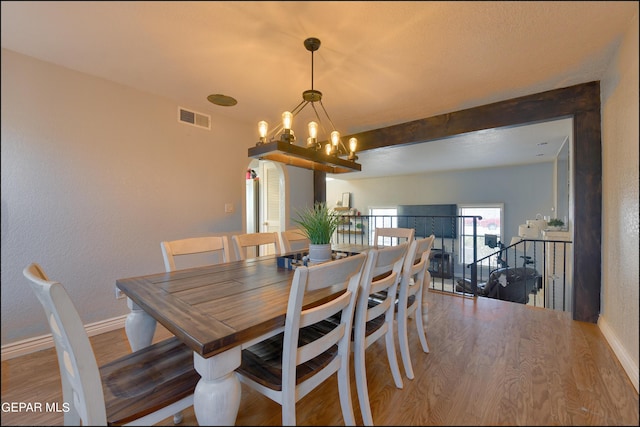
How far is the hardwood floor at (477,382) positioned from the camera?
2.92 feet

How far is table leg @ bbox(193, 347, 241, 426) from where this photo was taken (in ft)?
2.56

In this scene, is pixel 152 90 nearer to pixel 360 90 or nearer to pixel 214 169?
pixel 214 169

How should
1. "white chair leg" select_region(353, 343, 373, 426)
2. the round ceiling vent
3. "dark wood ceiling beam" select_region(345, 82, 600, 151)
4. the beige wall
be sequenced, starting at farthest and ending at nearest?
the round ceiling vent
"dark wood ceiling beam" select_region(345, 82, 600, 151)
"white chair leg" select_region(353, 343, 373, 426)
the beige wall

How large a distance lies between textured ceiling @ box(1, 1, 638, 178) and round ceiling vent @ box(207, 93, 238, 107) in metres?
0.06

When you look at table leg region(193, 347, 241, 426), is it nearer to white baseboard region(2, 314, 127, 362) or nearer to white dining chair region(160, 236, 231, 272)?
white baseboard region(2, 314, 127, 362)

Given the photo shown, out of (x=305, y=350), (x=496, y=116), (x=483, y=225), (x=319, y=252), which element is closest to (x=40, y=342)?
(x=305, y=350)

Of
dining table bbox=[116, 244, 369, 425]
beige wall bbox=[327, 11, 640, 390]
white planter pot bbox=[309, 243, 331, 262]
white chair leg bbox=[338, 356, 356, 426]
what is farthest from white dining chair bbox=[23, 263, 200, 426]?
beige wall bbox=[327, 11, 640, 390]

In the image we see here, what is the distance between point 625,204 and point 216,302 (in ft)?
6.57

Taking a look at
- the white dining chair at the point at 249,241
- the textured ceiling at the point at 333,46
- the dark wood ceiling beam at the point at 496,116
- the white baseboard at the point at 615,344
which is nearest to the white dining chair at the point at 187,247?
the white dining chair at the point at 249,241

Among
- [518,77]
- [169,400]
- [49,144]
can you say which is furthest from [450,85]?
[49,144]

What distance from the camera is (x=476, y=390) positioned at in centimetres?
123

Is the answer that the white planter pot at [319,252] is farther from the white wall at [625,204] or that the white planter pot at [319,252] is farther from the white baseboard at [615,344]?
the white baseboard at [615,344]

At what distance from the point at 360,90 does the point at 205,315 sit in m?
2.20

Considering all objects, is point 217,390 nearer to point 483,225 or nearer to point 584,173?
point 584,173
